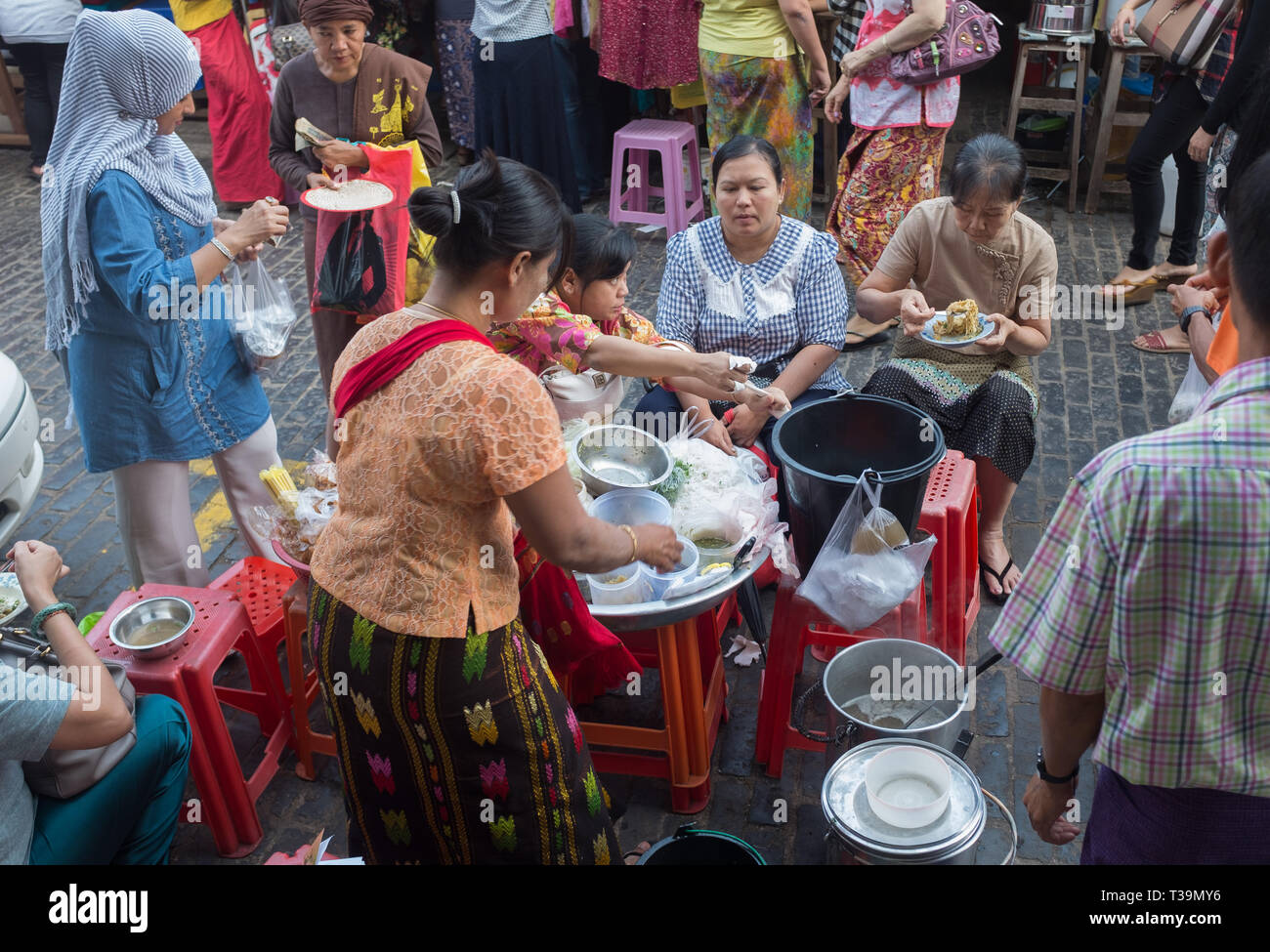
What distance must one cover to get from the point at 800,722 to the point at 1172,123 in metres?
4.09

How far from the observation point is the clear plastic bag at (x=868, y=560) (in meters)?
2.86

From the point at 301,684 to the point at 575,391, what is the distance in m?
1.28

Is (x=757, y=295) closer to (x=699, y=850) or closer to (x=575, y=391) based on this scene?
(x=575, y=391)

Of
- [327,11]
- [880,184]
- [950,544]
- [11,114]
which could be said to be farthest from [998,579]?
[11,114]

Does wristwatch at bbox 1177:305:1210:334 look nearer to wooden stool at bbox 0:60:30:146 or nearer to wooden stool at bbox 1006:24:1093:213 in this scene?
wooden stool at bbox 1006:24:1093:213

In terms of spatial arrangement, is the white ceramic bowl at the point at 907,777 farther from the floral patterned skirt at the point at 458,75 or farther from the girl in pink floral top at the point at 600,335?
the floral patterned skirt at the point at 458,75

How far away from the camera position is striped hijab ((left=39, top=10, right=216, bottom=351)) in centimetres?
299

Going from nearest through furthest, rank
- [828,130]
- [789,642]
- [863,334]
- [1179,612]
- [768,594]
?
[1179,612], [789,642], [768,594], [863,334], [828,130]

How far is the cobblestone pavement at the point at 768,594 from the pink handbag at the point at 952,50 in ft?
4.55

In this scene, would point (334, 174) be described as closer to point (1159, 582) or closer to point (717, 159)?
point (717, 159)

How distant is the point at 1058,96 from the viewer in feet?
22.2

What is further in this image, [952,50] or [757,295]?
[952,50]

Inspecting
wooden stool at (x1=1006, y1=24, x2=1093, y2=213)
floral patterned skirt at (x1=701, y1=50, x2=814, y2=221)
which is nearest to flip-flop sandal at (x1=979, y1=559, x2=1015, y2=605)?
floral patterned skirt at (x1=701, y1=50, x2=814, y2=221)

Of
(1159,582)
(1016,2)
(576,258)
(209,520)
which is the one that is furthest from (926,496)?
(1016,2)
